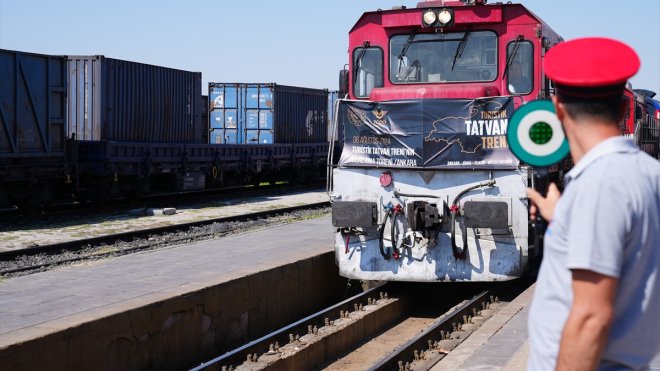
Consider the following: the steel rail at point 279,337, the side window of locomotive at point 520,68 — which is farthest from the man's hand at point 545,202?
the side window of locomotive at point 520,68

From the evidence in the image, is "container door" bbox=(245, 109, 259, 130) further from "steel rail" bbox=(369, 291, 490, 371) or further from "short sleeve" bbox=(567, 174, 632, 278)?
"short sleeve" bbox=(567, 174, 632, 278)

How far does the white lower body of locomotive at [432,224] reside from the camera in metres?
9.93

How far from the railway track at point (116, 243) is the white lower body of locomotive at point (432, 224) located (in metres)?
4.30

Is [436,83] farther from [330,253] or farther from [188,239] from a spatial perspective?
[188,239]

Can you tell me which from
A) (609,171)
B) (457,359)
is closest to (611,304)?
(609,171)

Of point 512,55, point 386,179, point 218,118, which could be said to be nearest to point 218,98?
point 218,118

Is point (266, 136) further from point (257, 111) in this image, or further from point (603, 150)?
point (603, 150)

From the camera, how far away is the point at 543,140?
335 centimetres

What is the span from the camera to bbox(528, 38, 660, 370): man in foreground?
2459 mm

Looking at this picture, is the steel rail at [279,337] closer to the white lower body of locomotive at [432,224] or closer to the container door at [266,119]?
the white lower body of locomotive at [432,224]

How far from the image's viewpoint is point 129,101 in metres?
23.7

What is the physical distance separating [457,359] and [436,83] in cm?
444

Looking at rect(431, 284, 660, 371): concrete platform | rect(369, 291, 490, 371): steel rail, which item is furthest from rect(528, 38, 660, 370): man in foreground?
rect(369, 291, 490, 371): steel rail

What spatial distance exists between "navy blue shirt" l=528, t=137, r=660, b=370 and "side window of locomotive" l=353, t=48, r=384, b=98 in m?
8.88
